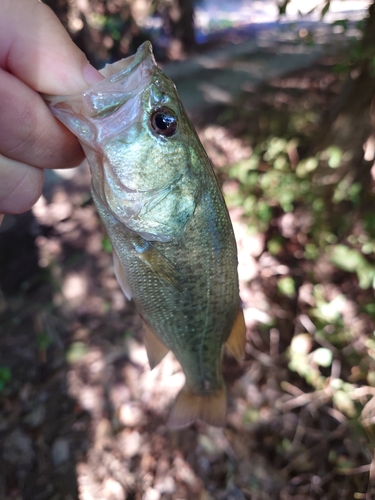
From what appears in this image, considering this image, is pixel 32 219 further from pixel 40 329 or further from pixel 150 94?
pixel 150 94

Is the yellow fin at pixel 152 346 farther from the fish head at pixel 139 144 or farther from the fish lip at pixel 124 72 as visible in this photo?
the fish lip at pixel 124 72

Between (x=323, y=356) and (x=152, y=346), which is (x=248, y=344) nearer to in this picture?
(x=323, y=356)

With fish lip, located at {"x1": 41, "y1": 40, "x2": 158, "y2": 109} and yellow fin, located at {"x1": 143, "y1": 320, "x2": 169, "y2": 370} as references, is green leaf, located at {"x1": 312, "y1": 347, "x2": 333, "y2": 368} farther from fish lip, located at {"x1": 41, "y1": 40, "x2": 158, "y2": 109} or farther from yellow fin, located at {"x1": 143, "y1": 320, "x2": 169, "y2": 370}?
fish lip, located at {"x1": 41, "y1": 40, "x2": 158, "y2": 109}

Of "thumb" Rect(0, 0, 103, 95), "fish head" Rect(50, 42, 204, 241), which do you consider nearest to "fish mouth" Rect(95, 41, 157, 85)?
"fish head" Rect(50, 42, 204, 241)

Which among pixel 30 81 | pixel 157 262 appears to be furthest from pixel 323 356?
pixel 30 81

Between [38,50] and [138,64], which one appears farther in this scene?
[138,64]

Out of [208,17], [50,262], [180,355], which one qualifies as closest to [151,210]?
[180,355]
